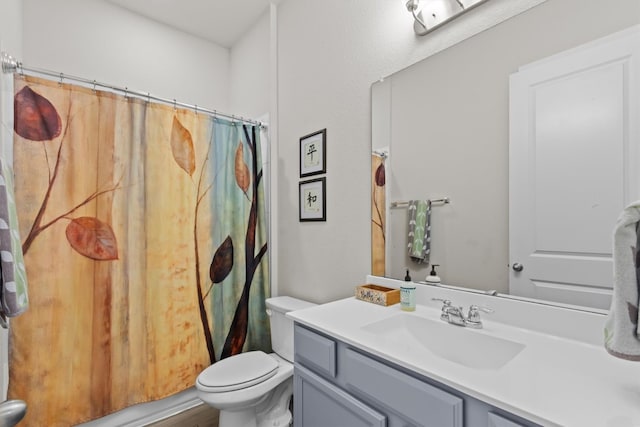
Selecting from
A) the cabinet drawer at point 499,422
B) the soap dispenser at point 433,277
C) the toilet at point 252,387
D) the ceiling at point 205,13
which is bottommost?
the toilet at point 252,387

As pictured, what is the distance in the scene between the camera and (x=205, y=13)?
2289mm

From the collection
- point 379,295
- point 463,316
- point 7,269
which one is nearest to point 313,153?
point 379,295

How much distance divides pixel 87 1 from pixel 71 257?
1834mm

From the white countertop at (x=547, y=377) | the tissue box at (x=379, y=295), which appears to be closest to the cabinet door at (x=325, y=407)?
the white countertop at (x=547, y=377)

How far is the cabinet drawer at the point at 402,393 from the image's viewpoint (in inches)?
28.0

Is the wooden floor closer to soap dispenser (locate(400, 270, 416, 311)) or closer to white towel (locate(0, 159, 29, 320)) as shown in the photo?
white towel (locate(0, 159, 29, 320))

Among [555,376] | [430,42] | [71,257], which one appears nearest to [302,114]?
[430,42]

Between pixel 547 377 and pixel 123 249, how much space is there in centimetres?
178

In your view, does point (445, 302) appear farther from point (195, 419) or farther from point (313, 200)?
point (195, 419)

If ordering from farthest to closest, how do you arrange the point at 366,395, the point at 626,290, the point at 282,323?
the point at 282,323
the point at 366,395
the point at 626,290

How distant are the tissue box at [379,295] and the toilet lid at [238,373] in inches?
25.0

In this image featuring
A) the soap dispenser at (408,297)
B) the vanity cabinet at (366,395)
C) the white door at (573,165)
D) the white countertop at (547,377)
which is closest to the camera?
the white countertop at (547,377)

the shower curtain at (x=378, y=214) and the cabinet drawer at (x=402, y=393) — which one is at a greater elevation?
the shower curtain at (x=378, y=214)

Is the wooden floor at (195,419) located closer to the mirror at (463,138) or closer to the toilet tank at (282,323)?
the toilet tank at (282,323)
